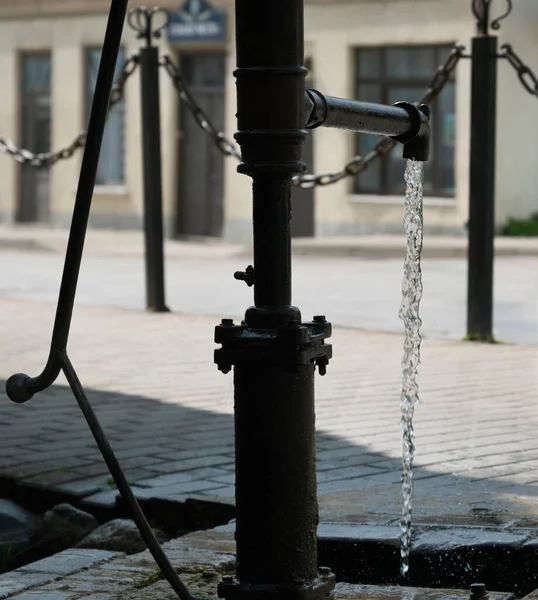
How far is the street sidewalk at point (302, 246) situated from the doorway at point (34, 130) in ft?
8.17

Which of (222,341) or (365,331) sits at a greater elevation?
(222,341)

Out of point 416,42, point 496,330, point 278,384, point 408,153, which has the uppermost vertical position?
point 416,42

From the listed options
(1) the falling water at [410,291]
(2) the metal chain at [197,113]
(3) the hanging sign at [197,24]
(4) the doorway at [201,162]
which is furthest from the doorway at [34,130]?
(1) the falling water at [410,291]

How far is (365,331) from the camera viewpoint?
895 cm

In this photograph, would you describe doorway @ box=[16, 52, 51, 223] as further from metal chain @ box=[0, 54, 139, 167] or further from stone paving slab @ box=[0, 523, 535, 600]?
stone paving slab @ box=[0, 523, 535, 600]

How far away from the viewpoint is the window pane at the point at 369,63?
67.7ft

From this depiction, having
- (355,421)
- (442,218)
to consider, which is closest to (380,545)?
(355,421)

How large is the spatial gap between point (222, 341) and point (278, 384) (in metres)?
0.12

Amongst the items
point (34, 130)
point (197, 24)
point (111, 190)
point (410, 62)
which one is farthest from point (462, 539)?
point (34, 130)

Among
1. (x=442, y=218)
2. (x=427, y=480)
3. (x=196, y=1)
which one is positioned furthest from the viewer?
(x=196, y=1)

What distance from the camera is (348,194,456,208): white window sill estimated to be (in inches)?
783

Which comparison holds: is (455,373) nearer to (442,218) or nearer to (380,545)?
(380,545)

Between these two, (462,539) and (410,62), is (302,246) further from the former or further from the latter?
(462,539)

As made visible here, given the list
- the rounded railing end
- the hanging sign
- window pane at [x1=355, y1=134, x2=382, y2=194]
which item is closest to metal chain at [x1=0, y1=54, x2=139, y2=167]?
the rounded railing end
